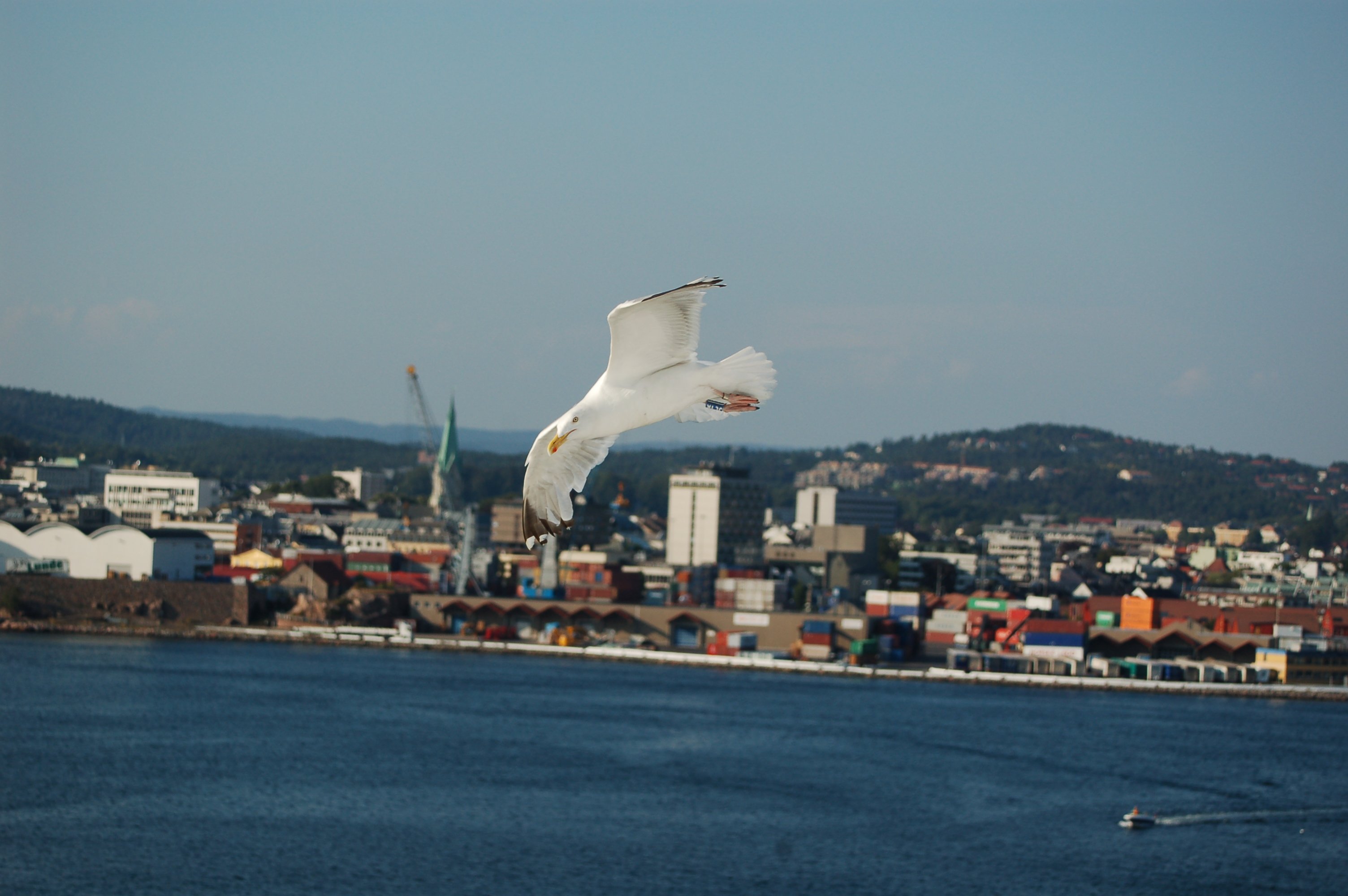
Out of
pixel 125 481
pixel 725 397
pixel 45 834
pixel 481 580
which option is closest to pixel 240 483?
pixel 125 481

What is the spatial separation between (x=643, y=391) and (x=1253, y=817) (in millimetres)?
23120

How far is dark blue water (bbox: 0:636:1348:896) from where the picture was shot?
22.0 meters

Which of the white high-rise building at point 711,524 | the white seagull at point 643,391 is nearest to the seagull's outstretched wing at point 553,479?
the white seagull at point 643,391

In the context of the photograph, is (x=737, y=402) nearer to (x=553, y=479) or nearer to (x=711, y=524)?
(x=553, y=479)

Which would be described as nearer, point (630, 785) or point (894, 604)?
point (630, 785)

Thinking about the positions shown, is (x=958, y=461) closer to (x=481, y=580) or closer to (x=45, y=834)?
(x=481, y=580)

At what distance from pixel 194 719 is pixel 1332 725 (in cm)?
2643

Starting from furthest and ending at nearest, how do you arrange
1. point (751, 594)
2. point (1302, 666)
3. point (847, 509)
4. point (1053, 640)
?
point (847, 509), point (751, 594), point (1053, 640), point (1302, 666)

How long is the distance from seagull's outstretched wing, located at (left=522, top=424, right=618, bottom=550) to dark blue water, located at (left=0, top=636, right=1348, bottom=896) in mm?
14618

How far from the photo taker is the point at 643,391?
709 centimetres

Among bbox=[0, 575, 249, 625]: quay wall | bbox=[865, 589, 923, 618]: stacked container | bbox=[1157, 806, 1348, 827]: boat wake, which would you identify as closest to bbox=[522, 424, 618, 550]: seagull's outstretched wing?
bbox=[1157, 806, 1348, 827]: boat wake

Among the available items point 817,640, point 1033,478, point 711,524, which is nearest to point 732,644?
point 817,640

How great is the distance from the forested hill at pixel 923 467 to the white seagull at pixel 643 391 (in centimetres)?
9747

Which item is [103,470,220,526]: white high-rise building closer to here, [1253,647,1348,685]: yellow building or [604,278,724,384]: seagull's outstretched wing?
[1253,647,1348,685]: yellow building
